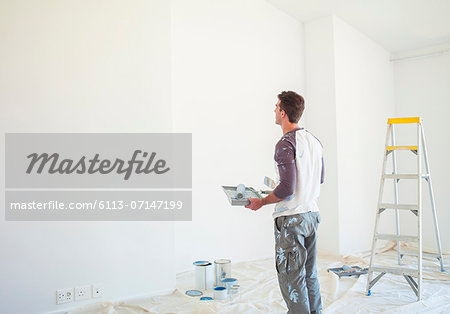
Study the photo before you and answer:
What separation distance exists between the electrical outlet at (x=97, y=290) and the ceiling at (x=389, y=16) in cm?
351

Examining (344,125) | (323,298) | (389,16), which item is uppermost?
(389,16)

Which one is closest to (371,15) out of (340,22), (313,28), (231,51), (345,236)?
(340,22)

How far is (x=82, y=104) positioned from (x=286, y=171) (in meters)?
1.53

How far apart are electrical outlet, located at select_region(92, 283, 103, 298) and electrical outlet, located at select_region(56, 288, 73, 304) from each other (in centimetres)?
15

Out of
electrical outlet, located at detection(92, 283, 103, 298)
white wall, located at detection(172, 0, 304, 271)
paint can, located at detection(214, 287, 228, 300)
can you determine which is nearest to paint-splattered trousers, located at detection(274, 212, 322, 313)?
paint can, located at detection(214, 287, 228, 300)

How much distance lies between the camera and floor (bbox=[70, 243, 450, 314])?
270cm

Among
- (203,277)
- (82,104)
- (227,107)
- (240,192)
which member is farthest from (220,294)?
(227,107)

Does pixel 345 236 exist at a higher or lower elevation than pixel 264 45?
lower

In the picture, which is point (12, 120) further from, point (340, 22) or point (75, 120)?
point (340, 22)

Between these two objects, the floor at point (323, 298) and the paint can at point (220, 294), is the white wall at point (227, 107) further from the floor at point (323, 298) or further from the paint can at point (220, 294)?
the paint can at point (220, 294)

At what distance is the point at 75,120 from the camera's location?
8.82ft

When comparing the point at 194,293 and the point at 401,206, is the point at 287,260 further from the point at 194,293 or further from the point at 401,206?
the point at 401,206

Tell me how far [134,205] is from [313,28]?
3.35 m

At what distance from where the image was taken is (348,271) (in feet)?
12.2
